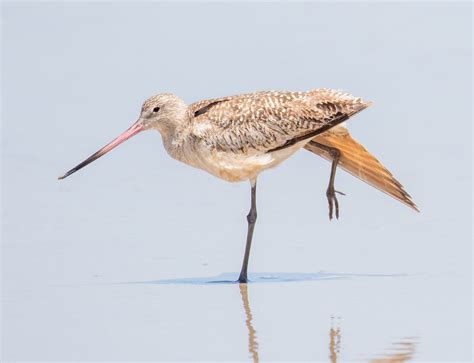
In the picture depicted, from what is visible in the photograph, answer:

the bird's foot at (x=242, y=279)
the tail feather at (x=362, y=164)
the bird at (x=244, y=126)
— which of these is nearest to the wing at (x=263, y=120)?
the bird at (x=244, y=126)

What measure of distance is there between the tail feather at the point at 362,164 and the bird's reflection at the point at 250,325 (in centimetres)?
187

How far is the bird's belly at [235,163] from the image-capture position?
1055 cm

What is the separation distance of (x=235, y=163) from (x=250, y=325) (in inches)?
85.6

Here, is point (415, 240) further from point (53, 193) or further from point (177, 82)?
point (177, 82)

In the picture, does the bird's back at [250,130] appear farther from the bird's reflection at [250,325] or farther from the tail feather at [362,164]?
the bird's reflection at [250,325]

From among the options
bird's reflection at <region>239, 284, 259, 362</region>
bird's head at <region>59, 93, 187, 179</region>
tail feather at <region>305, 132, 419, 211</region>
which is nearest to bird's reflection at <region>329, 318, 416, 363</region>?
bird's reflection at <region>239, 284, 259, 362</region>

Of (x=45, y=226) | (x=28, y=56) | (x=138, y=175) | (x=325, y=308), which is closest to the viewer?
(x=325, y=308)

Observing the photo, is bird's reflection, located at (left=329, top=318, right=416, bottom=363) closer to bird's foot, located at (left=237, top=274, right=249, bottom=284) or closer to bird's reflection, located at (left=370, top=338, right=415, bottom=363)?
bird's reflection, located at (left=370, top=338, right=415, bottom=363)

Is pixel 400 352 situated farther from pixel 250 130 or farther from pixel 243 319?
pixel 250 130

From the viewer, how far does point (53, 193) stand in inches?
505

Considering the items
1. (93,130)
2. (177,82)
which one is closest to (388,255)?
(93,130)

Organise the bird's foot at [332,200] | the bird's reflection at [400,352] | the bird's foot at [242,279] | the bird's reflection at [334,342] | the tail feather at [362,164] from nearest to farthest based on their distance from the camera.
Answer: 1. the bird's reflection at [400,352]
2. the bird's reflection at [334,342]
3. the bird's foot at [242,279]
4. the bird's foot at [332,200]
5. the tail feather at [362,164]

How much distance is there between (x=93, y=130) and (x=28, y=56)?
323 centimetres

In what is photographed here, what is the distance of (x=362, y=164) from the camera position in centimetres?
1148
